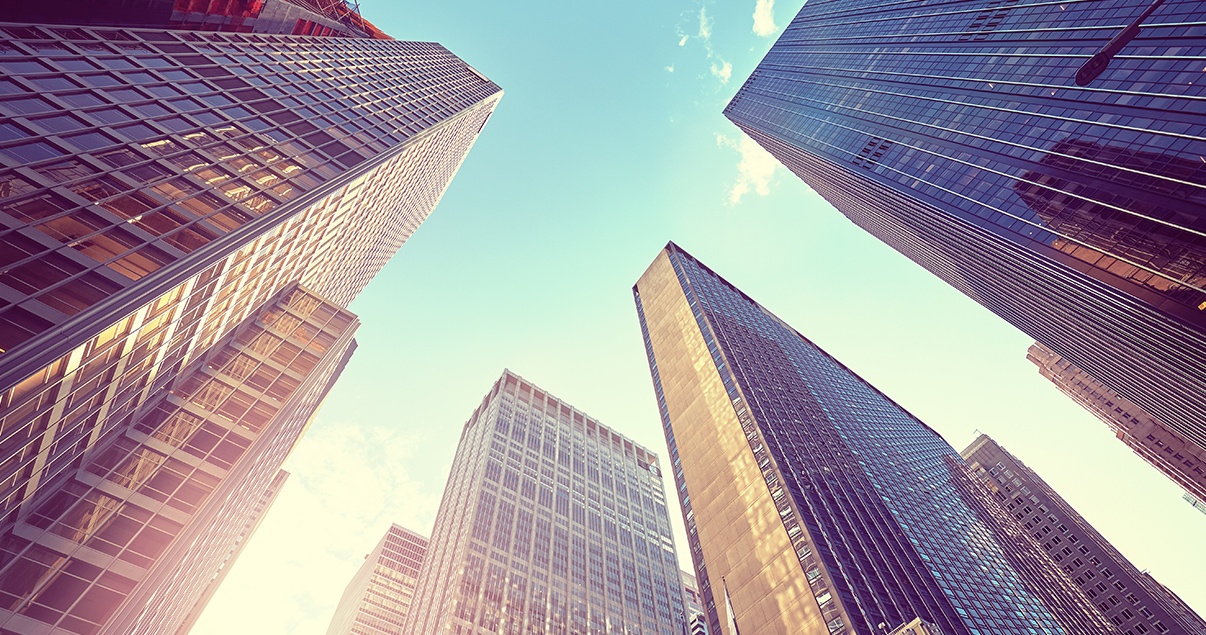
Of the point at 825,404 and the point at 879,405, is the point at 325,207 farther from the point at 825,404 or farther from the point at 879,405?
the point at 879,405

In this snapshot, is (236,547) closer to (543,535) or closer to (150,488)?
(543,535)

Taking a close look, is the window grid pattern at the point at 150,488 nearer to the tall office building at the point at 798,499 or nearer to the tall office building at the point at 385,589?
the tall office building at the point at 798,499

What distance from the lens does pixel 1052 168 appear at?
2581 inches

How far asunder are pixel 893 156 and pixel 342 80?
8171 centimetres

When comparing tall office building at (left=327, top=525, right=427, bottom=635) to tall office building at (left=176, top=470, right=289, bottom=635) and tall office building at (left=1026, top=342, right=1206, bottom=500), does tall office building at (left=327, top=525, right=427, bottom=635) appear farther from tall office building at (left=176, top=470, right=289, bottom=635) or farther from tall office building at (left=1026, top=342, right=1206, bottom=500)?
tall office building at (left=1026, top=342, right=1206, bottom=500)

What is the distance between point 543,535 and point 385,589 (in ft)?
230

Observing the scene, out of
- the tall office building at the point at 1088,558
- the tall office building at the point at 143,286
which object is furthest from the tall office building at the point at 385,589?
the tall office building at the point at 1088,558

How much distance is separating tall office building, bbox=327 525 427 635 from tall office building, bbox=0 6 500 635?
116 metres

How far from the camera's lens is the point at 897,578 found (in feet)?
251

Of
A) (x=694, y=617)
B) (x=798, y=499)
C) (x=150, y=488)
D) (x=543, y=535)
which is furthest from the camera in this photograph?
(x=694, y=617)

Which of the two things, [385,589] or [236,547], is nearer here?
[236,547]

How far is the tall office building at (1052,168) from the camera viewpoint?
55.2m

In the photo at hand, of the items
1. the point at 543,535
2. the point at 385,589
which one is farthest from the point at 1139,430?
the point at 385,589

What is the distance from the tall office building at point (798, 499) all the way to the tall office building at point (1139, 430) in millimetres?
34996
